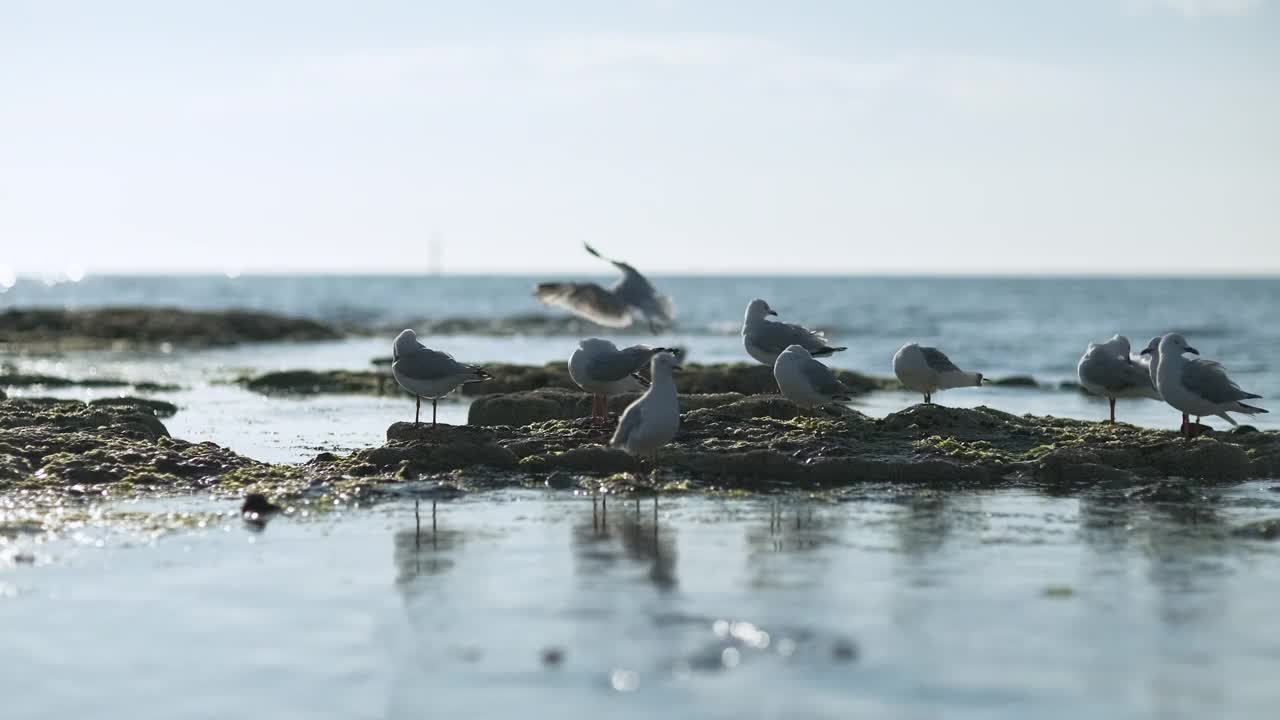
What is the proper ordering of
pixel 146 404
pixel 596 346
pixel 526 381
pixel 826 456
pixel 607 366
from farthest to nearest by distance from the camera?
pixel 526 381, pixel 146 404, pixel 596 346, pixel 607 366, pixel 826 456

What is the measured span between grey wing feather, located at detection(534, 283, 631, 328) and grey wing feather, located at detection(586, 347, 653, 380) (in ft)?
16.9

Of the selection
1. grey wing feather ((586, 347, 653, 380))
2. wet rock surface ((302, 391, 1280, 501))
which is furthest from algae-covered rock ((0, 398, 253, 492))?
grey wing feather ((586, 347, 653, 380))

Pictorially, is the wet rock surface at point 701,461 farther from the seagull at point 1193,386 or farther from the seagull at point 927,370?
the seagull at point 927,370

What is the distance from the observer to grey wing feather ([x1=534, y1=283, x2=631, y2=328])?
20.0 meters

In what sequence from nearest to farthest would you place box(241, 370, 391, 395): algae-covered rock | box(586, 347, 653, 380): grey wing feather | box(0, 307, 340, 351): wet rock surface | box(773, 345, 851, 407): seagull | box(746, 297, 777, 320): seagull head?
1. box(773, 345, 851, 407): seagull
2. box(586, 347, 653, 380): grey wing feather
3. box(746, 297, 777, 320): seagull head
4. box(241, 370, 391, 395): algae-covered rock
5. box(0, 307, 340, 351): wet rock surface

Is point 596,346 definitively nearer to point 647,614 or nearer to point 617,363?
point 617,363

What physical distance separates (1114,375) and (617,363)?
5.78 m

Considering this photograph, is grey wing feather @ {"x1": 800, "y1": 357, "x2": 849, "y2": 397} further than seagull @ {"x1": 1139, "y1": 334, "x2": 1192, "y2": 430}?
No

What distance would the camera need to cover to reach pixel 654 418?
39.7ft

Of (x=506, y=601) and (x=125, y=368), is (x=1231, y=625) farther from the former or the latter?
(x=125, y=368)

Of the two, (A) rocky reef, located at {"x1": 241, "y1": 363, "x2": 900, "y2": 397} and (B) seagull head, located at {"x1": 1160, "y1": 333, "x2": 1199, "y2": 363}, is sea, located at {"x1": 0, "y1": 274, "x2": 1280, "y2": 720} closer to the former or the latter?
(B) seagull head, located at {"x1": 1160, "y1": 333, "x2": 1199, "y2": 363}

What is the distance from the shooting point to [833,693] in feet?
20.7

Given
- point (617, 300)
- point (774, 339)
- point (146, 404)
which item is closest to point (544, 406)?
point (774, 339)

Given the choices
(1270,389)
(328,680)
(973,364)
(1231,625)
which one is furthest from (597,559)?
(973,364)
